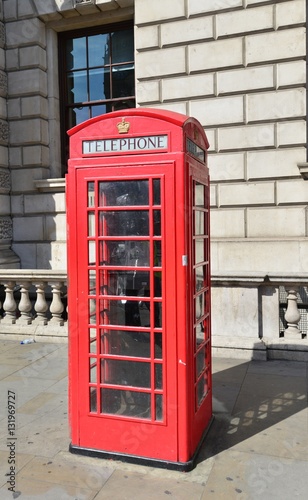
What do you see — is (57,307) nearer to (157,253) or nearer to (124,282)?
(124,282)

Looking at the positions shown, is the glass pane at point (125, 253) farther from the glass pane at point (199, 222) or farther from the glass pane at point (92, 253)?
the glass pane at point (199, 222)

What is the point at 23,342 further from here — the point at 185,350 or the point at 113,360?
the point at 185,350

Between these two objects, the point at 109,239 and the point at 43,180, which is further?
the point at 43,180

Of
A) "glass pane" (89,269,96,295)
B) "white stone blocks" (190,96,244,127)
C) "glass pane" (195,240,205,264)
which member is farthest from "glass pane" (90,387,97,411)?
"white stone blocks" (190,96,244,127)

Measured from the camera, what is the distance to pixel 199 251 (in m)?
3.51

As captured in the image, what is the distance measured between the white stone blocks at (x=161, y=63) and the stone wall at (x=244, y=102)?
19mm

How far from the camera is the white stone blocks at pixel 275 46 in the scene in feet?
25.3

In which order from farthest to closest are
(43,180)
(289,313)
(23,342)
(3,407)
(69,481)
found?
(43,180)
(23,342)
(289,313)
(3,407)
(69,481)

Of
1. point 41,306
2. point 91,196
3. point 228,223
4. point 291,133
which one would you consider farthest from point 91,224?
point 291,133

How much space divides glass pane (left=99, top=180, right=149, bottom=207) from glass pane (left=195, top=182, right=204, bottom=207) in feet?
1.59

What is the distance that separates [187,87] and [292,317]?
493cm

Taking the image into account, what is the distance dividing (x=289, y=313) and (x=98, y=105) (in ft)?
21.1

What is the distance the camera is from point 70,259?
3.29 m

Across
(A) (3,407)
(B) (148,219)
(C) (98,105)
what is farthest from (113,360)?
(C) (98,105)
